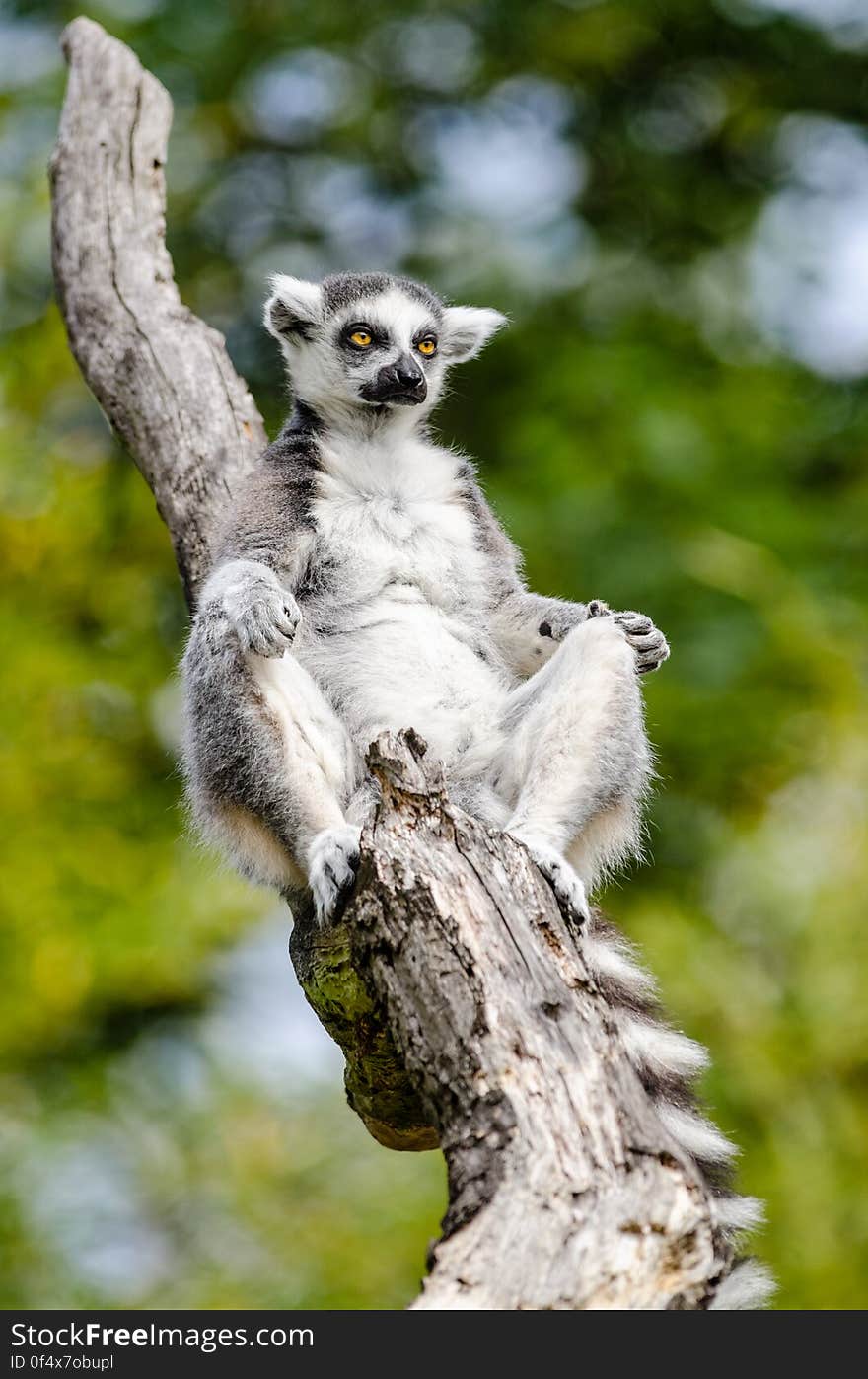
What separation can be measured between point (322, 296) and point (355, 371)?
1.49 ft

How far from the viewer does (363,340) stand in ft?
16.7

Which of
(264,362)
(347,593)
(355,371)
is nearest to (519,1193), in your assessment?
(347,593)

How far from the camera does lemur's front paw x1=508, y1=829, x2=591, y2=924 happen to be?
3686 millimetres

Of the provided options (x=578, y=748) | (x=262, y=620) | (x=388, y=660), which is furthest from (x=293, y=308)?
(x=578, y=748)

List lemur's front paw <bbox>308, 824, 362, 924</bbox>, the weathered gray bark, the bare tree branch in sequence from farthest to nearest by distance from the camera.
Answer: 1. the bare tree branch
2. lemur's front paw <bbox>308, 824, 362, 924</bbox>
3. the weathered gray bark

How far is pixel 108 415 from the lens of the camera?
223 inches

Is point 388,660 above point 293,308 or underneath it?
underneath

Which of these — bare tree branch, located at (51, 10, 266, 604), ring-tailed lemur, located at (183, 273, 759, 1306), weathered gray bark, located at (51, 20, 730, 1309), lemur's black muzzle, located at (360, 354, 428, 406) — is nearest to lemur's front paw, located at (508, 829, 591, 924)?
ring-tailed lemur, located at (183, 273, 759, 1306)

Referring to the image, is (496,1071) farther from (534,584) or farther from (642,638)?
(534,584)

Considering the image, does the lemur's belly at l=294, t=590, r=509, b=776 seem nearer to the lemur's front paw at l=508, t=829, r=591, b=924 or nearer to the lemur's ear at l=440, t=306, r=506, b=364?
the lemur's front paw at l=508, t=829, r=591, b=924

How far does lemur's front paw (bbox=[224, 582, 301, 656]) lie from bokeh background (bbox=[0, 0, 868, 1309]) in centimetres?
329

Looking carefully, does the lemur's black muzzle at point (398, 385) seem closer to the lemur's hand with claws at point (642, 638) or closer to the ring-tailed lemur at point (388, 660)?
the ring-tailed lemur at point (388, 660)

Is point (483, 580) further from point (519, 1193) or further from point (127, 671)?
point (127, 671)

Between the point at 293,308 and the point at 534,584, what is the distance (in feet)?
9.59
